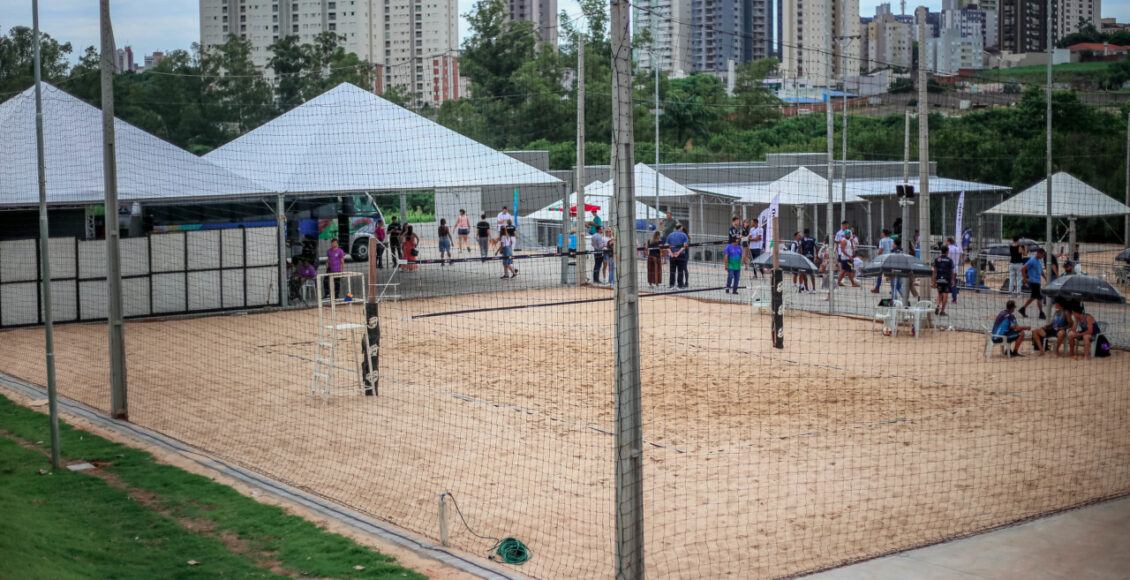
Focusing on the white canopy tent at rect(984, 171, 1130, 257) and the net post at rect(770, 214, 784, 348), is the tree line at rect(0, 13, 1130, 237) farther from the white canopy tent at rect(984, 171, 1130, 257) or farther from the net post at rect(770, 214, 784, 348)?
the net post at rect(770, 214, 784, 348)

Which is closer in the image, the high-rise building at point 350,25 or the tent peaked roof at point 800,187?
the tent peaked roof at point 800,187

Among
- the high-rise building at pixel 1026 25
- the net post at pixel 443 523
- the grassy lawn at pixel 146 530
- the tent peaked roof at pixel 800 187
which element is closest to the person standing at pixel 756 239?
the tent peaked roof at pixel 800 187

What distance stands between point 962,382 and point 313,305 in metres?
13.1

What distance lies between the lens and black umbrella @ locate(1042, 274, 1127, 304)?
14.3 meters

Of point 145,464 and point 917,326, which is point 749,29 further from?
point 145,464

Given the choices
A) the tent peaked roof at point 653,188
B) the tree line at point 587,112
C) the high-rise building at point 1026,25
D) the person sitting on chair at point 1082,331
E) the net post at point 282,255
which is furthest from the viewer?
the high-rise building at point 1026,25

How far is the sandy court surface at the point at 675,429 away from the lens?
795 cm

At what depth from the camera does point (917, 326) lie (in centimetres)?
1653

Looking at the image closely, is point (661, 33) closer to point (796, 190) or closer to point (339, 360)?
point (796, 190)

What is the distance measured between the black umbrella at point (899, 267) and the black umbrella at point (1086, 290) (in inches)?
92.4

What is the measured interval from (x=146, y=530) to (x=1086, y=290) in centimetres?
1215

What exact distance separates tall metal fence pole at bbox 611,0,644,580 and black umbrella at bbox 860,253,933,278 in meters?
11.7

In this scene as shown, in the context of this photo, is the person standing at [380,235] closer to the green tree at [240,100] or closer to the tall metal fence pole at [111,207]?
the green tree at [240,100]

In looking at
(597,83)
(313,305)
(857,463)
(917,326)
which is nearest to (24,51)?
(597,83)
